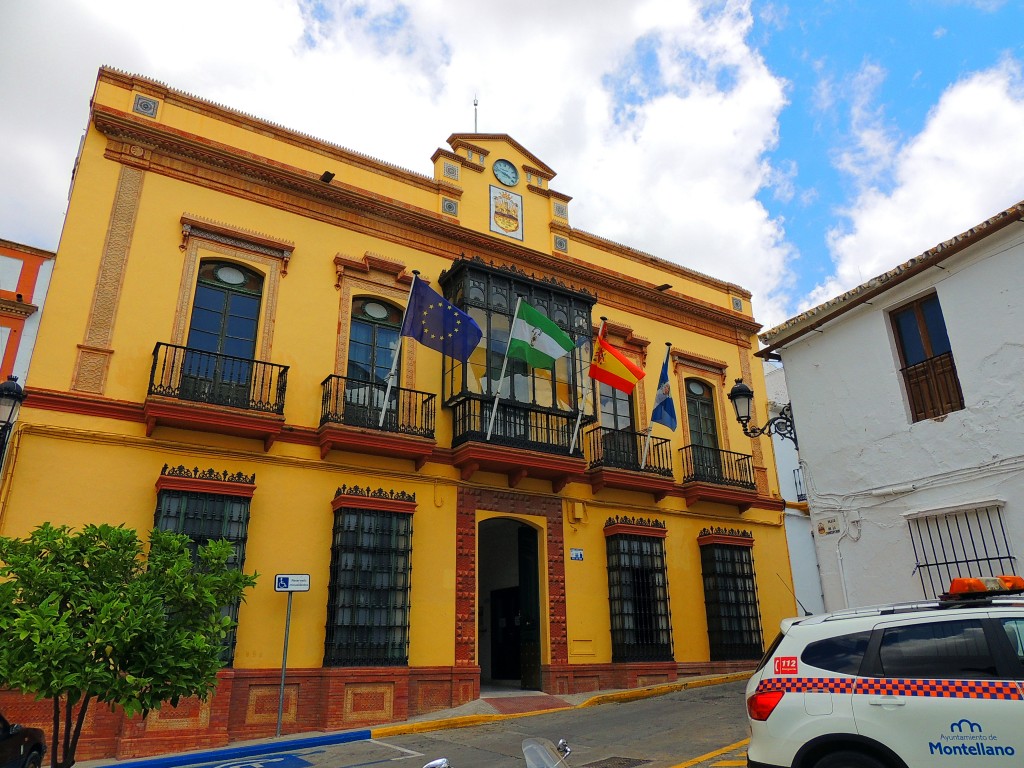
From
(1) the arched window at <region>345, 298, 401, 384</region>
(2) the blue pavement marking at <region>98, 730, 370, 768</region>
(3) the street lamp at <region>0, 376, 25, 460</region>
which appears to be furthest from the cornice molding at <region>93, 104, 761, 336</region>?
(2) the blue pavement marking at <region>98, 730, 370, 768</region>

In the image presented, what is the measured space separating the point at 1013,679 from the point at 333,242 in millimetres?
12708

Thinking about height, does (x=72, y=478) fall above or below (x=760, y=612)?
above

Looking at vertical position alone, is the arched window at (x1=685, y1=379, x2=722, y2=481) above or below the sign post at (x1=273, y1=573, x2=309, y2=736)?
above

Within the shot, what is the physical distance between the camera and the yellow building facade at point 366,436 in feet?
37.2

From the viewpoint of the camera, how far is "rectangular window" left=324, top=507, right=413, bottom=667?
39.2ft

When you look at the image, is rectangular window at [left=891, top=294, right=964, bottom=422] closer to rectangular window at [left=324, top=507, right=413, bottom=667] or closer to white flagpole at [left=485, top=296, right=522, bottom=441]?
white flagpole at [left=485, top=296, right=522, bottom=441]

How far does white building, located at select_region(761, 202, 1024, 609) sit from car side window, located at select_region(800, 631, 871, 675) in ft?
13.4

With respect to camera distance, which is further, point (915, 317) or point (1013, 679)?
point (915, 317)

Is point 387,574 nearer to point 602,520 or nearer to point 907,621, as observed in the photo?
point 602,520

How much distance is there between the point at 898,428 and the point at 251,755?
9.67m

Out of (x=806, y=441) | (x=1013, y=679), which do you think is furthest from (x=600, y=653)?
(x=1013, y=679)

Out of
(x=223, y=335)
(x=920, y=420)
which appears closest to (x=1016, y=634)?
(x=920, y=420)

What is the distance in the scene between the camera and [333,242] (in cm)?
1445

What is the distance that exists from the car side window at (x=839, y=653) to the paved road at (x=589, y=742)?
8.73 ft
